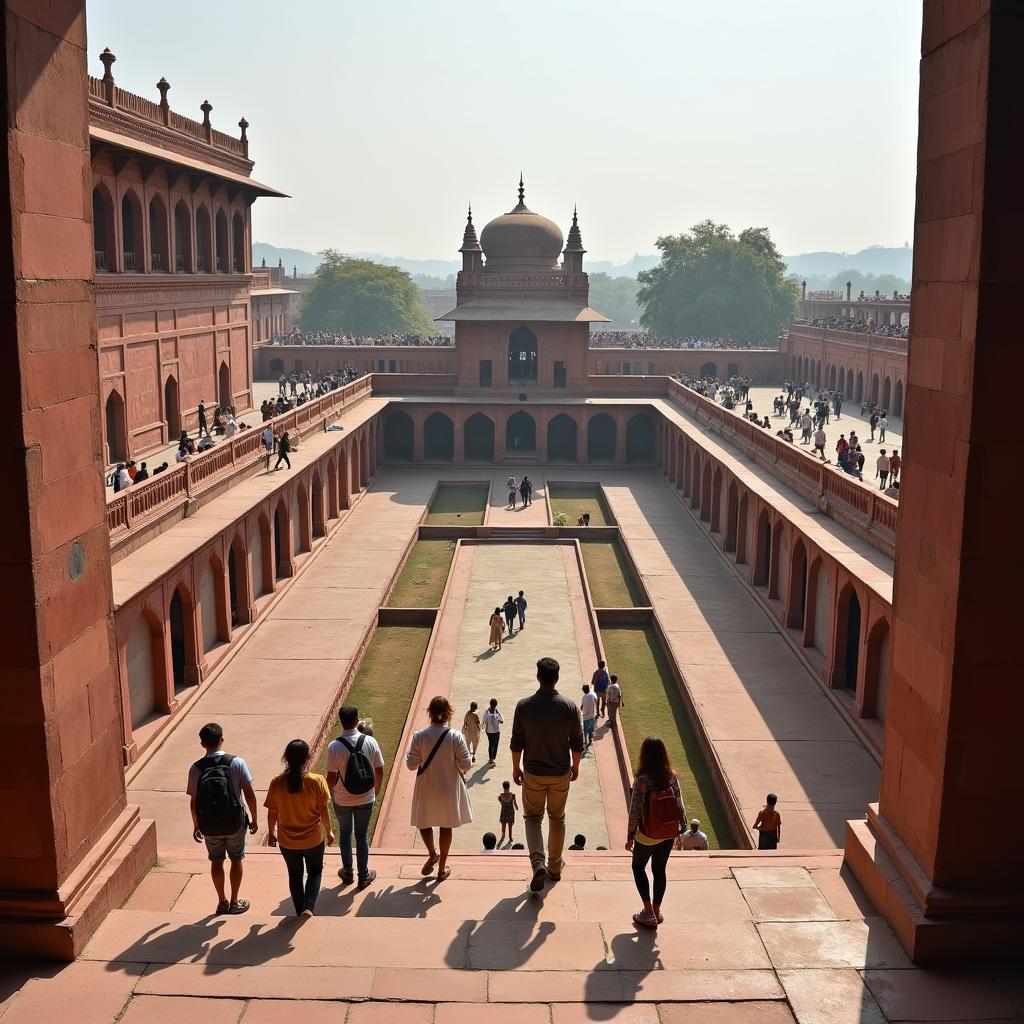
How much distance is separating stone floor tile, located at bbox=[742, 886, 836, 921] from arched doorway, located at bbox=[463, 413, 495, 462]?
41904 mm

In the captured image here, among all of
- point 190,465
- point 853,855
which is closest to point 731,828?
point 853,855

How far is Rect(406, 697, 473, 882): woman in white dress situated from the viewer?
8.62 m

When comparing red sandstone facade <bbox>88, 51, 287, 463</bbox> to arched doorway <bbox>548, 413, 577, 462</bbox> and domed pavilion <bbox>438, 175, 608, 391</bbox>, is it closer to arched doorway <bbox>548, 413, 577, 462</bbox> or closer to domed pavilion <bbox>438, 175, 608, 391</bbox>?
domed pavilion <bbox>438, 175, 608, 391</bbox>

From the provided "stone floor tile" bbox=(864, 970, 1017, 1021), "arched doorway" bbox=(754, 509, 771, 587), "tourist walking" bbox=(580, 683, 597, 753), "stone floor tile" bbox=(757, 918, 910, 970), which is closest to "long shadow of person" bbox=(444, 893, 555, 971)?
"stone floor tile" bbox=(757, 918, 910, 970)

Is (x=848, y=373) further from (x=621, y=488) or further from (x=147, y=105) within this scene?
(x=147, y=105)

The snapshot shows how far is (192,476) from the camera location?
932 inches

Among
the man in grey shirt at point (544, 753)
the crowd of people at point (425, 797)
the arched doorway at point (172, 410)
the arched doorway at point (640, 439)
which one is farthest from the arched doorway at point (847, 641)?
the arched doorway at point (640, 439)

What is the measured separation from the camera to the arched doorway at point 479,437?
50156 mm

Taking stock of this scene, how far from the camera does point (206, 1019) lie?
263 inches

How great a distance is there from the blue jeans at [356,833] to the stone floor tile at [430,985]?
1.60 m

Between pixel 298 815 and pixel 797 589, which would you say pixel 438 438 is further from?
pixel 298 815

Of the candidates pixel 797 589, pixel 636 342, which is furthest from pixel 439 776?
pixel 636 342

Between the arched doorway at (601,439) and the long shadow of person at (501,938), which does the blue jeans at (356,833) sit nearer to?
the long shadow of person at (501,938)

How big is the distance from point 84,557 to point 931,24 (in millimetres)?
6847
